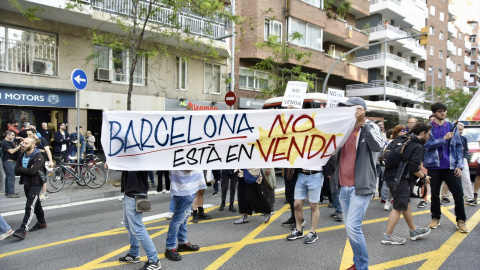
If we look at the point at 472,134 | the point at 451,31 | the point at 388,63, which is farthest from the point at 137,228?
the point at 451,31

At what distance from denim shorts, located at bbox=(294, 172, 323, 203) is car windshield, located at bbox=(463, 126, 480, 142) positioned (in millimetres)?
9821

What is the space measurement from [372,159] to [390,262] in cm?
150

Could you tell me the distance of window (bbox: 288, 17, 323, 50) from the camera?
22359 mm

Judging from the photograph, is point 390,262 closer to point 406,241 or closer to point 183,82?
point 406,241

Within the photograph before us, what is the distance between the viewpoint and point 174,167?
4367mm

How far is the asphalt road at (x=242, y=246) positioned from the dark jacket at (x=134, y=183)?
944 millimetres

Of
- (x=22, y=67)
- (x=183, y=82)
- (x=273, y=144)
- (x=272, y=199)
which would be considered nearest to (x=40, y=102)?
(x=22, y=67)

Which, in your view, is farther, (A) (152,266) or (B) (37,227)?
(B) (37,227)

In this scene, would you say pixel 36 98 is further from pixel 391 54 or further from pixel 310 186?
pixel 391 54

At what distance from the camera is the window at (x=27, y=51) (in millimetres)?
12023

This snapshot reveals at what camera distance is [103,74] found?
14500 millimetres

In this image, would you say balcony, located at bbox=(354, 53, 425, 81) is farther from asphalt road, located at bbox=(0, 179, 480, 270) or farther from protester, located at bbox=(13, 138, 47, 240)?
protester, located at bbox=(13, 138, 47, 240)

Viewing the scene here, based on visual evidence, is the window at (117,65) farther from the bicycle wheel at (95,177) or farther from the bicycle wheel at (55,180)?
the bicycle wheel at (55,180)

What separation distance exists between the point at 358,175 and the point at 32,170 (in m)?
4.97
